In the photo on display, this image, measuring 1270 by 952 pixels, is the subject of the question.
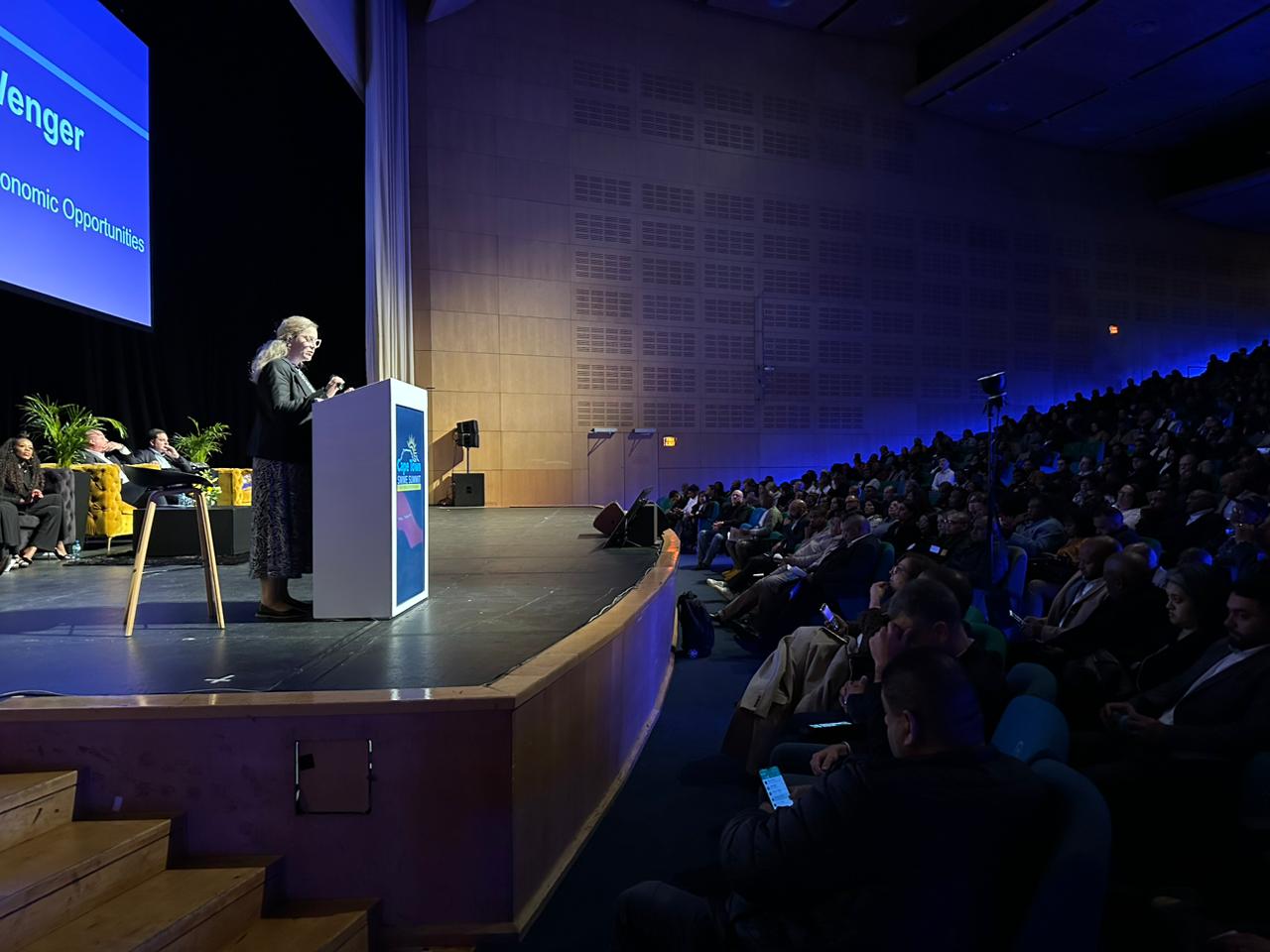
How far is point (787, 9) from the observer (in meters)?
12.6

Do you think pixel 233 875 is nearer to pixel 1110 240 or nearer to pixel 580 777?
pixel 580 777

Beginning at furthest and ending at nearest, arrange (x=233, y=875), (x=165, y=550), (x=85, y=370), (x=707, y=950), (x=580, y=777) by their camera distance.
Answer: (x=85, y=370) → (x=165, y=550) → (x=580, y=777) → (x=233, y=875) → (x=707, y=950)

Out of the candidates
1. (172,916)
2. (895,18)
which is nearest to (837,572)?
(172,916)

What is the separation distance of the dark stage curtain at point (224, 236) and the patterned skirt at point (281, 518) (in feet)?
18.0

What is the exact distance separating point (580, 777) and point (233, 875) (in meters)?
0.98

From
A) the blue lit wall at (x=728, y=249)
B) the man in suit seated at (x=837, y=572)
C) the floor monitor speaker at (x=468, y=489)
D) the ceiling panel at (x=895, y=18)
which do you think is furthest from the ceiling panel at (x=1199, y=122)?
the floor monitor speaker at (x=468, y=489)

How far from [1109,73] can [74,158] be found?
44.7 ft

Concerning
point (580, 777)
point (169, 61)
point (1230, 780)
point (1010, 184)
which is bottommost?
point (580, 777)

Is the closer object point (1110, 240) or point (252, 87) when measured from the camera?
point (252, 87)

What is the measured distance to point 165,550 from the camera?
18.5ft

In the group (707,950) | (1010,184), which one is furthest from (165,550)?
(1010,184)

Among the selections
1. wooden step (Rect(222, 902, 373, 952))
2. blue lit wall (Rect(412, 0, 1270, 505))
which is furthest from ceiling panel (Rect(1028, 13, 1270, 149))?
wooden step (Rect(222, 902, 373, 952))

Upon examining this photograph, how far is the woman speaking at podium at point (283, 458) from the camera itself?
2963 millimetres

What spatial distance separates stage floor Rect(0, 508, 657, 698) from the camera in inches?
86.3
